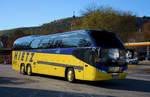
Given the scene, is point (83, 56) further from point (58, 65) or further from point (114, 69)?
point (58, 65)

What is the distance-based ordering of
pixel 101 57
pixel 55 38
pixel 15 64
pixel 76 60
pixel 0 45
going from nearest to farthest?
pixel 101 57, pixel 76 60, pixel 55 38, pixel 15 64, pixel 0 45

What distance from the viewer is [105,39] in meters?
15.1

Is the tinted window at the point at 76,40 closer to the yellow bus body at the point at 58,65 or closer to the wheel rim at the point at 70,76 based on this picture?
the yellow bus body at the point at 58,65

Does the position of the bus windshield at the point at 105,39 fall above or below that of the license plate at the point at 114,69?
above

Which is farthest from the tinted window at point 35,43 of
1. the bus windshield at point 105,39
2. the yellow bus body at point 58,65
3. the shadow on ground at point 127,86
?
the bus windshield at point 105,39

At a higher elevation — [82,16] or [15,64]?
[82,16]

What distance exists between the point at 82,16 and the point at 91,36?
28.2m

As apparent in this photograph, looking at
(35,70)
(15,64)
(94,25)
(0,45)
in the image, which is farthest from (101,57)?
(0,45)

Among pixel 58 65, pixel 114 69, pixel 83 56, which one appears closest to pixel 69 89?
pixel 83 56

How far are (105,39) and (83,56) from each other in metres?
1.68

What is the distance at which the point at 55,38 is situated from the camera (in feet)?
Result: 61.1

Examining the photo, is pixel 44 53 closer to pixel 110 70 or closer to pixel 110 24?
pixel 110 70

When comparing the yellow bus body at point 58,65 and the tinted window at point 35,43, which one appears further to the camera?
the tinted window at point 35,43

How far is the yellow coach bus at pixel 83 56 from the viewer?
47.2 ft
